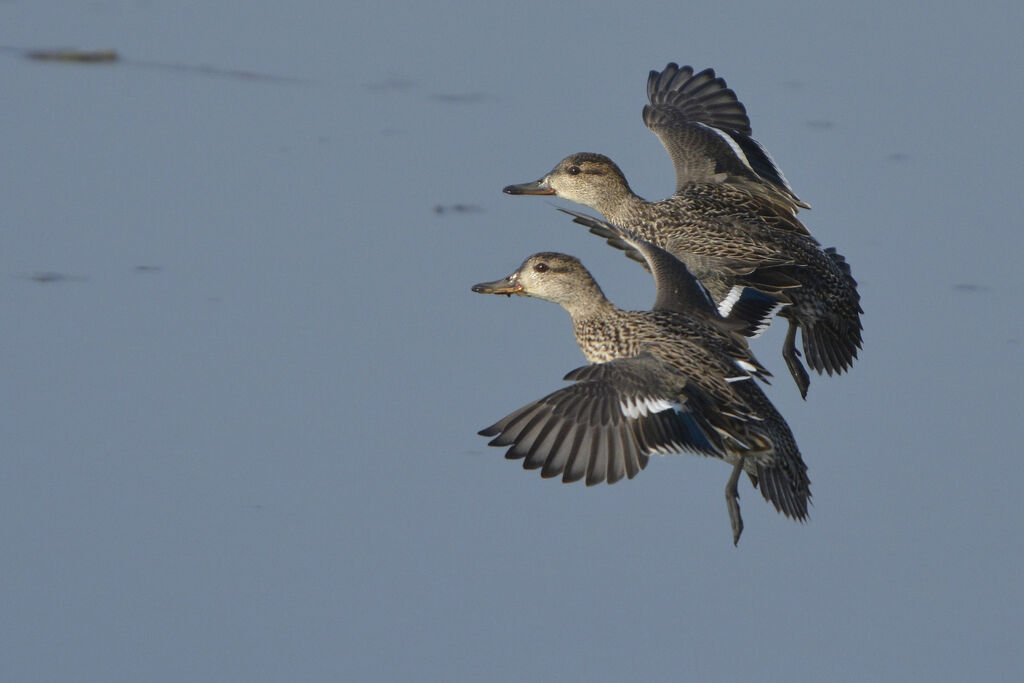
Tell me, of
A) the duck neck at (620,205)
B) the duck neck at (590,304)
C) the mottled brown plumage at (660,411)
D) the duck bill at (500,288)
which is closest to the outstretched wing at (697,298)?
the mottled brown plumage at (660,411)

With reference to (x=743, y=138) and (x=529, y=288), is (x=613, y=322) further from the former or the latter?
(x=743, y=138)

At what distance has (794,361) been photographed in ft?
26.8

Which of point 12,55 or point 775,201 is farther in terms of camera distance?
point 12,55

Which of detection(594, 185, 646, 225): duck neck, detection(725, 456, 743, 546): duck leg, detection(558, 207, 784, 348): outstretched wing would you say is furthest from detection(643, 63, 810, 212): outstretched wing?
detection(725, 456, 743, 546): duck leg

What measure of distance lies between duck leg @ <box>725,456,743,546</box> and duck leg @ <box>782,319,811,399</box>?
1.12 m

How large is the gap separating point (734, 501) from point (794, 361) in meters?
1.37

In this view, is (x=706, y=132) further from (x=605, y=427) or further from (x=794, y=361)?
(x=605, y=427)

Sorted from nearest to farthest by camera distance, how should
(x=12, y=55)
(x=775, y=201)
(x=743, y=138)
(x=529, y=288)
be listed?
(x=529, y=288)
(x=775, y=201)
(x=743, y=138)
(x=12, y=55)

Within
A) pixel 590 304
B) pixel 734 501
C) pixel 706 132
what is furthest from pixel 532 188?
pixel 734 501

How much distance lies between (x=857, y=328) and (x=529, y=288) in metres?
1.58

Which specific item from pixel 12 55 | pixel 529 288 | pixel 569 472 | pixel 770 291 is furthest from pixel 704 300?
pixel 12 55

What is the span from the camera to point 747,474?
7422 mm

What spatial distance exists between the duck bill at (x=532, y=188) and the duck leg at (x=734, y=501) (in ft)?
8.94

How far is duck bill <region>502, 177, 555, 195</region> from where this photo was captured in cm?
934
